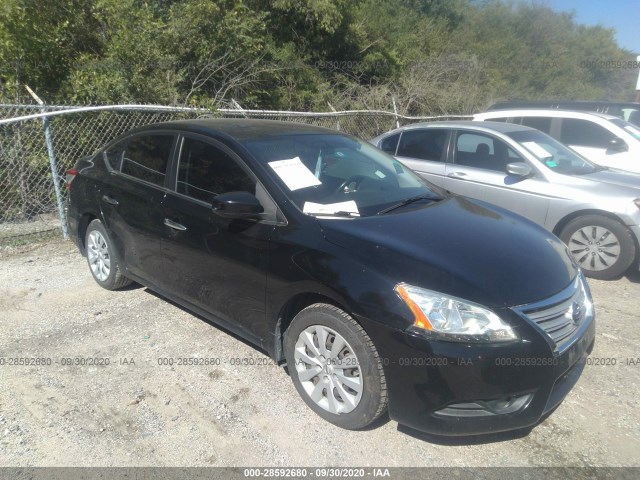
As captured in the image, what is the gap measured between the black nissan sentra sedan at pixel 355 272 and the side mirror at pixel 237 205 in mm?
12

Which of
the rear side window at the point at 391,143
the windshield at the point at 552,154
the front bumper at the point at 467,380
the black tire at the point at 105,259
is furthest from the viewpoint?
the rear side window at the point at 391,143

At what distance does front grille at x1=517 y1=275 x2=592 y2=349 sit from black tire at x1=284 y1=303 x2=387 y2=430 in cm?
80

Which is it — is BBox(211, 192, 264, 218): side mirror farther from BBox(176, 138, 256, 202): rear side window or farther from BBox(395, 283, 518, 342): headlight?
BBox(395, 283, 518, 342): headlight

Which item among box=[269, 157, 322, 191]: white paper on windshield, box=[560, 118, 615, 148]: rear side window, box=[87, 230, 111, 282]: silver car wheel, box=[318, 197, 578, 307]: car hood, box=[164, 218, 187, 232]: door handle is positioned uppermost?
box=[560, 118, 615, 148]: rear side window

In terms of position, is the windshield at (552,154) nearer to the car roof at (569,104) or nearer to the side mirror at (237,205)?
the side mirror at (237,205)

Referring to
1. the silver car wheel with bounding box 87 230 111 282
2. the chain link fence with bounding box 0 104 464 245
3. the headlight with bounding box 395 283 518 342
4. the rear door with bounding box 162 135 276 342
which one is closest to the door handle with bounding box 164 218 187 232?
the rear door with bounding box 162 135 276 342

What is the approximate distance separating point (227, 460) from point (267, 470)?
9.1 inches

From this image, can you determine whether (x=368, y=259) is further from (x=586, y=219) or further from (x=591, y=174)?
(x=591, y=174)

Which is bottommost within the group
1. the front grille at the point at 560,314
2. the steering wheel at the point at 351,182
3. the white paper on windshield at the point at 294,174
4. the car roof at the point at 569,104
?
the front grille at the point at 560,314

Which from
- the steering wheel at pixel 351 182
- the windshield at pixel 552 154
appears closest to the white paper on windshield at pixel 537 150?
the windshield at pixel 552 154

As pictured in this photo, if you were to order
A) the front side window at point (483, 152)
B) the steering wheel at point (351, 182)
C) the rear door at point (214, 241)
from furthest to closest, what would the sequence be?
the front side window at point (483, 152)
the steering wheel at point (351, 182)
the rear door at point (214, 241)

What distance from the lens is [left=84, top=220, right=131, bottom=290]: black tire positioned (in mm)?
4393

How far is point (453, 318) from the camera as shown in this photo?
244 cm

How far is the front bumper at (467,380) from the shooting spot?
7.80ft
